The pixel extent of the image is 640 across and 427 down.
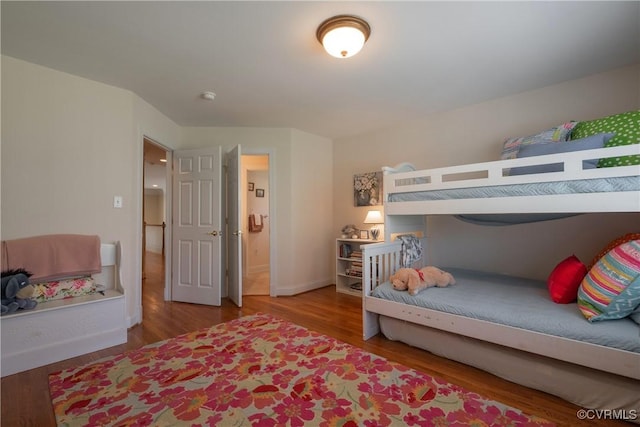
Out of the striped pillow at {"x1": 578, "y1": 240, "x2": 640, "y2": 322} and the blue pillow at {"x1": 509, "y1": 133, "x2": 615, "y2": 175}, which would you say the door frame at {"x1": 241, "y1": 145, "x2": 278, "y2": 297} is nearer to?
the blue pillow at {"x1": 509, "y1": 133, "x2": 615, "y2": 175}

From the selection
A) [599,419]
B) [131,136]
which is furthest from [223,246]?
[599,419]

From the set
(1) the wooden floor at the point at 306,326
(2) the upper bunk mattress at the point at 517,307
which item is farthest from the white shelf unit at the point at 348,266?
(2) the upper bunk mattress at the point at 517,307

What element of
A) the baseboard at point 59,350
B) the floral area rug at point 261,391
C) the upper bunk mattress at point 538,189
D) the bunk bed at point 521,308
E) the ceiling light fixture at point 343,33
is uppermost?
the ceiling light fixture at point 343,33

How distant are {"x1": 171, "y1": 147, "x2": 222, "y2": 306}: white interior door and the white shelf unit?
162 cm

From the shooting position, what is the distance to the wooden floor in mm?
1544

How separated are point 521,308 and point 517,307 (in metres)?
0.02

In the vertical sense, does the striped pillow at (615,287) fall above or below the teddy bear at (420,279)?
above

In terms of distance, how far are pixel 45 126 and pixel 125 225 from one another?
1001 mm

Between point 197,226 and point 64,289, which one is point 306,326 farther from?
point 64,289

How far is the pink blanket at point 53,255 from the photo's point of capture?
2133mm

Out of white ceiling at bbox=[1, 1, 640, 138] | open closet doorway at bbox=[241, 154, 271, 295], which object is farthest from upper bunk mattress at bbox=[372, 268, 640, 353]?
open closet doorway at bbox=[241, 154, 271, 295]

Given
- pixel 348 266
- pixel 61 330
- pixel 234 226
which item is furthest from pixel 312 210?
pixel 61 330

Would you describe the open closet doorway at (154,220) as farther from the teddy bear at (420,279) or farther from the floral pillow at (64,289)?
the teddy bear at (420,279)

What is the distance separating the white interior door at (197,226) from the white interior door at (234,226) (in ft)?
0.56
